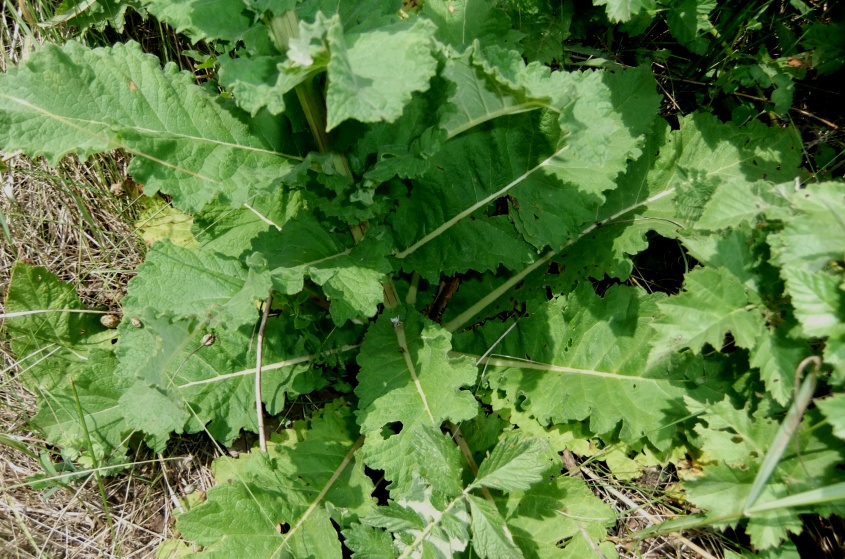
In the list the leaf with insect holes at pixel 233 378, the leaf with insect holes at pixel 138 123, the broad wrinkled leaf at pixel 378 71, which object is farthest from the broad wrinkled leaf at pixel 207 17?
the leaf with insect holes at pixel 233 378

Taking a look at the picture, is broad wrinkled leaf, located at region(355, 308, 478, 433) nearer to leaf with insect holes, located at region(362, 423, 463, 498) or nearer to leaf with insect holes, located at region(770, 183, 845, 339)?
leaf with insect holes, located at region(362, 423, 463, 498)

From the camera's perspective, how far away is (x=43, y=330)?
9.95 feet

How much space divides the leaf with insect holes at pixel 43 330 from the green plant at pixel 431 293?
12 millimetres

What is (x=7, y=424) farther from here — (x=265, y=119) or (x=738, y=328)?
(x=738, y=328)

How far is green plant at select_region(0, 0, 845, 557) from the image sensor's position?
1994 millimetres

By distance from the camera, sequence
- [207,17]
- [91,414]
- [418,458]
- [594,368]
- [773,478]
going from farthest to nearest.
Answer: [91,414] → [594,368] → [418,458] → [773,478] → [207,17]

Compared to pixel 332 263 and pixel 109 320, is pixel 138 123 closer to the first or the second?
pixel 332 263

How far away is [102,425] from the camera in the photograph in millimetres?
2865

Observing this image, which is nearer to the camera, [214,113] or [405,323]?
[214,113]

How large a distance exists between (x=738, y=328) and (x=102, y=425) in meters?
2.51

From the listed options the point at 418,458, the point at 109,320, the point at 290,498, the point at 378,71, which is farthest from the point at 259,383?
the point at 378,71

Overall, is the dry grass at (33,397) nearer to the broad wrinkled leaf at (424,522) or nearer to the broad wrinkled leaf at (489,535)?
the broad wrinkled leaf at (424,522)

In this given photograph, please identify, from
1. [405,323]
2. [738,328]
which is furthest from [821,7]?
[405,323]

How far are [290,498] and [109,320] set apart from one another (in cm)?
131
